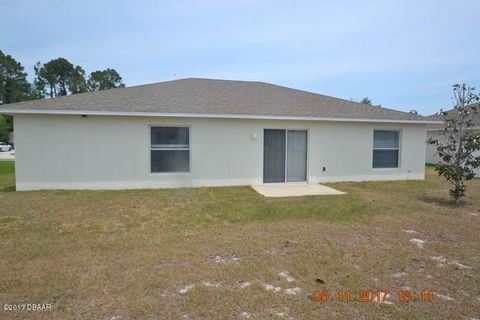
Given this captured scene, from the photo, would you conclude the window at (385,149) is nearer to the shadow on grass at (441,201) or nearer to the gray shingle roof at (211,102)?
the gray shingle roof at (211,102)

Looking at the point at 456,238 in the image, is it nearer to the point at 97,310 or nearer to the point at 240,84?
the point at 97,310

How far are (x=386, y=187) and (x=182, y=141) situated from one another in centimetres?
739

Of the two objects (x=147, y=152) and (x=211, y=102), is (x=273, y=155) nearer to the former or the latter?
(x=211, y=102)

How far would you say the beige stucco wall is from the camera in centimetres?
865

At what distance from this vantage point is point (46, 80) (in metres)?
55.4

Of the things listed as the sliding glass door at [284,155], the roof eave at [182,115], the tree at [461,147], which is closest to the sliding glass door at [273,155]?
the sliding glass door at [284,155]

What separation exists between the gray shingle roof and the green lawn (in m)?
3.08

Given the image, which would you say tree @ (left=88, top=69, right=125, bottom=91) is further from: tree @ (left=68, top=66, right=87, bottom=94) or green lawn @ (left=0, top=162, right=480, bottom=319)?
green lawn @ (left=0, top=162, right=480, bottom=319)

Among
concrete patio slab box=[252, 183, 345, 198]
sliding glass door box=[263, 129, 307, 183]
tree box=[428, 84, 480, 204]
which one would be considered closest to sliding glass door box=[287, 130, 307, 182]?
sliding glass door box=[263, 129, 307, 183]

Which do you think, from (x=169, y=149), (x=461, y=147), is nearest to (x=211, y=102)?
(x=169, y=149)

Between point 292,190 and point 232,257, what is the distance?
215 inches

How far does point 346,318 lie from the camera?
261 centimetres

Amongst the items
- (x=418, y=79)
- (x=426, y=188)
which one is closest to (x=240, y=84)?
(x=426, y=188)

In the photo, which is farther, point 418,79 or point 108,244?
point 418,79
